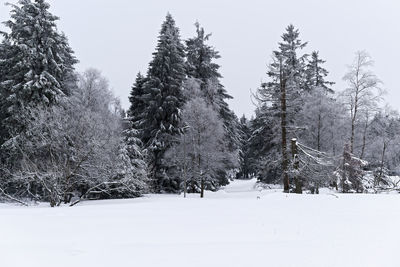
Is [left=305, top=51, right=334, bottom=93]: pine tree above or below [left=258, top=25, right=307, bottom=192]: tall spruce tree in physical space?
above

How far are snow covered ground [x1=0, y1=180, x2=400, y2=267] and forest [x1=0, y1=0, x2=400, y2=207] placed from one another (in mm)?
9029

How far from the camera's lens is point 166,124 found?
27891 millimetres

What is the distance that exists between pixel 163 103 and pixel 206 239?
22.6 m

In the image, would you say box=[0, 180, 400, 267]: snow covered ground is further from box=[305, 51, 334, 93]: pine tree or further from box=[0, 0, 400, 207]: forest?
box=[305, 51, 334, 93]: pine tree

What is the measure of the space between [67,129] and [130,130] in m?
6.84

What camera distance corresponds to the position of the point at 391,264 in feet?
14.2

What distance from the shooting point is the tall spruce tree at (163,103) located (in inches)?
1072

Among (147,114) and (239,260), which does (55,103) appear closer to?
(147,114)

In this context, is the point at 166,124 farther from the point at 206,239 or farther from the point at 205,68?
the point at 206,239

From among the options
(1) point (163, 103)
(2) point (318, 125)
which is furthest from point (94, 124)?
(2) point (318, 125)

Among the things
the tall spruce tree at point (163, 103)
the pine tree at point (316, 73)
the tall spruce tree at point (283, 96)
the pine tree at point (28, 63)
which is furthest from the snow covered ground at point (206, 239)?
the pine tree at point (316, 73)

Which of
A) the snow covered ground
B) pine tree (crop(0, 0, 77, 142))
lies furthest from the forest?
the snow covered ground

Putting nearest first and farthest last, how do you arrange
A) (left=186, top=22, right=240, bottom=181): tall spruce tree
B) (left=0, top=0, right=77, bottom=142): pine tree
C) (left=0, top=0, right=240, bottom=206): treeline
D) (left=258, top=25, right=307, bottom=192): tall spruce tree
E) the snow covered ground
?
the snow covered ground, (left=0, top=0, right=240, bottom=206): treeline, (left=258, top=25, right=307, bottom=192): tall spruce tree, (left=0, top=0, right=77, bottom=142): pine tree, (left=186, top=22, right=240, bottom=181): tall spruce tree

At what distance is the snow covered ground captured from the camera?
4512 mm
